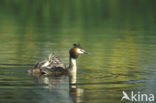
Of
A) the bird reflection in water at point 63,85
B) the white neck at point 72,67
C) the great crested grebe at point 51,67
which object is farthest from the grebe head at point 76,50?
the bird reflection in water at point 63,85

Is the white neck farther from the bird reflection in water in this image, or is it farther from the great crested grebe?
the bird reflection in water

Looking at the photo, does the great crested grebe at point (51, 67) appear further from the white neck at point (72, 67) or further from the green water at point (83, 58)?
the green water at point (83, 58)

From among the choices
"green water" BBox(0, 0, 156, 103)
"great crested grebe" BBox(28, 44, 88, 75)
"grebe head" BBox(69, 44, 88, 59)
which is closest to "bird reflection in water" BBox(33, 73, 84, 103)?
"green water" BBox(0, 0, 156, 103)

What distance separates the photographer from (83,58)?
25.0m

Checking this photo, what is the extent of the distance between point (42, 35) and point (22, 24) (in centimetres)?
991

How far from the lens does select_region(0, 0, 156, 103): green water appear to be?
1658 cm

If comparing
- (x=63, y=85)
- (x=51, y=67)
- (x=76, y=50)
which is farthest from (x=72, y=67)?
(x=63, y=85)

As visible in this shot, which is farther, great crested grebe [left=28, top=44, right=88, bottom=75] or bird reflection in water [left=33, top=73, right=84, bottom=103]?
great crested grebe [left=28, top=44, right=88, bottom=75]

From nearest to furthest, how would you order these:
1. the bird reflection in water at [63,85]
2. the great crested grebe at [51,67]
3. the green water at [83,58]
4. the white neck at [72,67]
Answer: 1. the bird reflection in water at [63,85]
2. the green water at [83,58]
3. the great crested grebe at [51,67]
4. the white neck at [72,67]

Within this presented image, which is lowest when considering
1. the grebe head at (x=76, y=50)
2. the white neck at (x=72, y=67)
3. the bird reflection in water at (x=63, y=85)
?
the bird reflection in water at (x=63, y=85)

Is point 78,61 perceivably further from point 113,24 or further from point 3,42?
point 113,24

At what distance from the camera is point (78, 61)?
77.9 feet

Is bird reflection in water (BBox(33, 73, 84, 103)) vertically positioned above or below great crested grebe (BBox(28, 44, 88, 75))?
below

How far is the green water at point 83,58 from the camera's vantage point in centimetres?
1658
